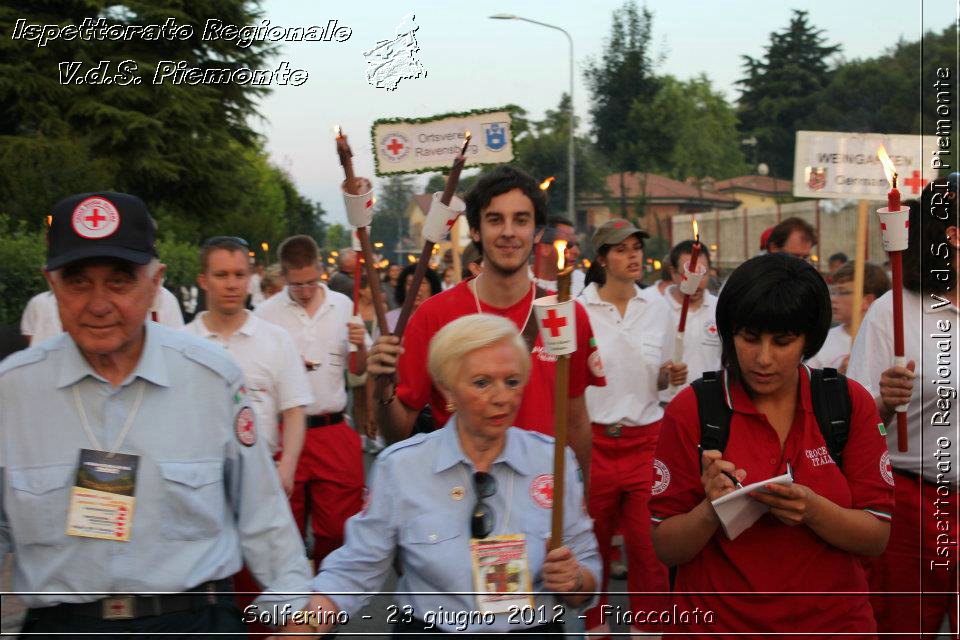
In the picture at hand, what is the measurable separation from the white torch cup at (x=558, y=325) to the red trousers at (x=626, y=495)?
10.6 ft

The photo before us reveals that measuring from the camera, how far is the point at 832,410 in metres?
3.21

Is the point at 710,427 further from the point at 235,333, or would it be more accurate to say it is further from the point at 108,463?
the point at 235,333

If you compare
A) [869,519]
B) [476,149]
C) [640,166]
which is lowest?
[869,519]

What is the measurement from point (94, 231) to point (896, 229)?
301 centimetres

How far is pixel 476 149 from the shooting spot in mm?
7219

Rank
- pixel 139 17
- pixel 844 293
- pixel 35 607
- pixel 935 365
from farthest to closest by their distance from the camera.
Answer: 1. pixel 139 17
2. pixel 844 293
3. pixel 935 365
4. pixel 35 607

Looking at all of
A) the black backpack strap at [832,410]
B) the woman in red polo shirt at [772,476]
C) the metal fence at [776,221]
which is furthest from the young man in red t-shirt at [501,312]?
the metal fence at [776,221]

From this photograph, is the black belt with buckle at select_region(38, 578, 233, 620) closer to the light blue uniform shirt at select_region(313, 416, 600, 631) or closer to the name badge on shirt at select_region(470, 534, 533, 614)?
the light blue uniform shirt at select_region(313, 416, 600, 631)

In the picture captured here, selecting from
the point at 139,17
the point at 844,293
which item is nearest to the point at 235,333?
the point at 844,293

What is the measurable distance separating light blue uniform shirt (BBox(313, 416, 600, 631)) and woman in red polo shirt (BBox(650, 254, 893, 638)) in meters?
0.32

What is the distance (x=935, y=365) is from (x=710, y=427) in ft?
5.73

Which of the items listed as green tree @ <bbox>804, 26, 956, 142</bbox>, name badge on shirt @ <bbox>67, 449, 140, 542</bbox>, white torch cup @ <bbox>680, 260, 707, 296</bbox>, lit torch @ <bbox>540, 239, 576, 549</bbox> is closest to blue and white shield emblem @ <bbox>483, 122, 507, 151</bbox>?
white torch cup @ <bbox>680, 260, 707, 296</bbox>

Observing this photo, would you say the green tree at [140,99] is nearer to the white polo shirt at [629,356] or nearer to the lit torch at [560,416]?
the white polo shirt at [629,356]

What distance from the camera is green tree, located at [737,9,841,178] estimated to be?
76188 millimetres
